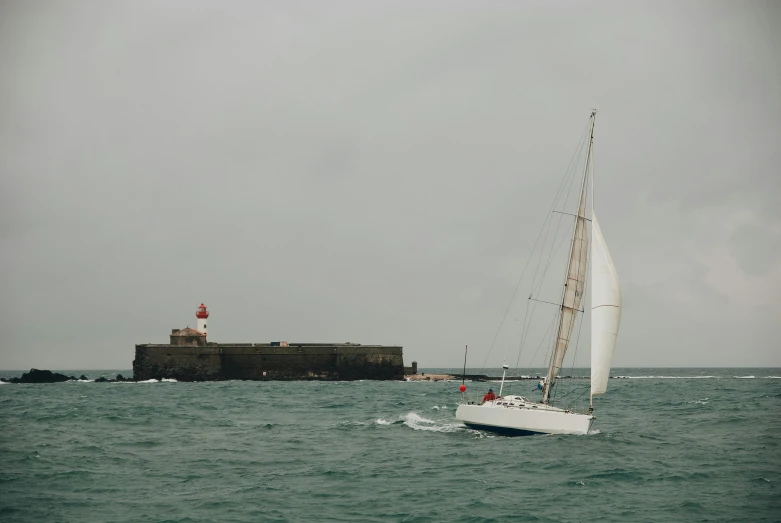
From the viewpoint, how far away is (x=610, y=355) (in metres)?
26.6

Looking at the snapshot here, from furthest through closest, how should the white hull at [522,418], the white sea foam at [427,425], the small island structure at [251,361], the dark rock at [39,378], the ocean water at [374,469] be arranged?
the dark rock at [39,378]
the small island structure at [251,361]
the white sea foam at [427,425]
the white hull at [522,418]
the ocean water at [374,469]

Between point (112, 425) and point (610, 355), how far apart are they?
20.6 metres

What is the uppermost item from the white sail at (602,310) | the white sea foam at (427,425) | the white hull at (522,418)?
the white sail at (602,310)

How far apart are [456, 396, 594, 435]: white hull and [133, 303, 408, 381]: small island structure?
147ft

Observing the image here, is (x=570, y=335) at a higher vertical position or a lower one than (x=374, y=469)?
higher

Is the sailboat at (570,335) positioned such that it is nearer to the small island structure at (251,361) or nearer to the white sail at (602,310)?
the white sail at (602,310)

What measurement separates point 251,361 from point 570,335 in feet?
158

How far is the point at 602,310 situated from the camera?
26.5 meters

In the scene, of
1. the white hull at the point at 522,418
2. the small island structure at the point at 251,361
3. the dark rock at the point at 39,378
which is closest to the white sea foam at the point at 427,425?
the white hull at the point at 522,418

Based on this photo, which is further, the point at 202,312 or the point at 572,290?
the point at 202,312

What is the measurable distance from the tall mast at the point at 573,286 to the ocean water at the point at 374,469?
315cm

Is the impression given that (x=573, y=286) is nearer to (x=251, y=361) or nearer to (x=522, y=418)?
(x=522, y=418)

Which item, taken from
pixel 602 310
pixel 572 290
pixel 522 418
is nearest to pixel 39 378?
pixel 522 418

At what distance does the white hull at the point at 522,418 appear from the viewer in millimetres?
26109
